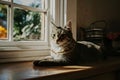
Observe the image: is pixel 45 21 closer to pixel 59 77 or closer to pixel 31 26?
pixel 31 26

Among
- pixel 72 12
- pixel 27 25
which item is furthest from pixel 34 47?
pixel 72 12

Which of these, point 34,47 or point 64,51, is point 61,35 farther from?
point 34,47

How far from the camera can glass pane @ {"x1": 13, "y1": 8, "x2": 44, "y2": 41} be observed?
1.29 meters

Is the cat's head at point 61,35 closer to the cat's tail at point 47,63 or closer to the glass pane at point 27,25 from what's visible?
the cat's tail at point 47,63

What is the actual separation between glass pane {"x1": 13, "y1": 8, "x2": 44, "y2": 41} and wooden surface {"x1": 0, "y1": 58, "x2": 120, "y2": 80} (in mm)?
378

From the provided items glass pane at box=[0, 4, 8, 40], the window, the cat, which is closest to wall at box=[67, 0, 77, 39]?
the window

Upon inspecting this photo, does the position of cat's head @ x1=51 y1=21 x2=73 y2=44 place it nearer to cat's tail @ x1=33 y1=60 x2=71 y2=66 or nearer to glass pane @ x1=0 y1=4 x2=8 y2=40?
cat's tail @ x1=33 y1=60 x2=71 y2=66

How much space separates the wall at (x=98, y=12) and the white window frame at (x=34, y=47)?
20 cm

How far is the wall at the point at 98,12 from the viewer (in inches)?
64.4

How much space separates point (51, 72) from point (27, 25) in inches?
23.6

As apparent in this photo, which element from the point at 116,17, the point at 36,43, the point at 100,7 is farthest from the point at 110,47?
the point at 36,43

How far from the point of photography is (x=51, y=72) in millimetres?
849

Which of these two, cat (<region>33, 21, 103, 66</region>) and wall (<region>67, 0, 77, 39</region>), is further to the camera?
wall (<region>67, 0, 77, 39</region>)

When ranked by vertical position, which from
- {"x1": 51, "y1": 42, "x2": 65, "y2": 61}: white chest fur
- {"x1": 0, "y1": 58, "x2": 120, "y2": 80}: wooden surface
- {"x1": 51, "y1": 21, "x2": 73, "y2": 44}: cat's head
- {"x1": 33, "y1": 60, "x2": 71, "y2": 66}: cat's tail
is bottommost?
{"x1": 0, "y1": 58, "x2": 120, "y2": 80}: wooden surface
